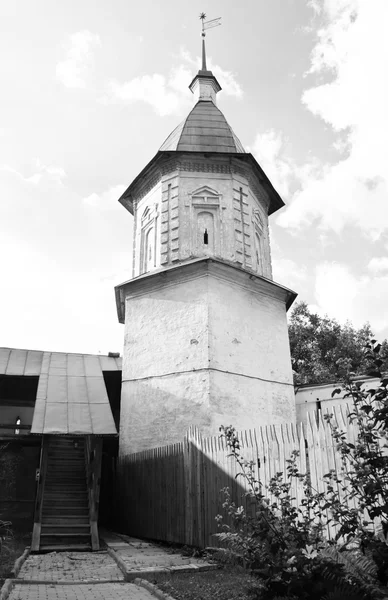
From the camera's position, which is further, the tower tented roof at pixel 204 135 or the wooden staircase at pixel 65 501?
the tower tented roof at pixel 204 135

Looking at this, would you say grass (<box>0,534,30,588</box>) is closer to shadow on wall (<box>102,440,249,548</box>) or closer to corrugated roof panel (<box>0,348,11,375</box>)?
shadow on wall (<box>102,440,249,548</box>)

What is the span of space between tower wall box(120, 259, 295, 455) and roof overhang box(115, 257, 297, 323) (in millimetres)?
31

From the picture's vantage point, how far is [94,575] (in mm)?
7344

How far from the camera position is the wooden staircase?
10141 millimetres

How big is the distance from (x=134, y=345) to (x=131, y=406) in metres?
1.80

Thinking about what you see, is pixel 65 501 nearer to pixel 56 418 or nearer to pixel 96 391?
pixel 56 418

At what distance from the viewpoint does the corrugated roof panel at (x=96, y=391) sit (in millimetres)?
12078

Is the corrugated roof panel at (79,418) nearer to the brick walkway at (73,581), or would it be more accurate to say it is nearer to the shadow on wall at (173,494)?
the shadow on wall at (173,494)

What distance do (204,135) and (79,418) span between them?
10408 millimetres

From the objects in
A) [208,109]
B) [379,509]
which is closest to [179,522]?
[379,509]

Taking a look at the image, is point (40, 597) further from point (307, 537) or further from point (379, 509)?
point (379, 509)

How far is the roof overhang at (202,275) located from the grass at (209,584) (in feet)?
27.8

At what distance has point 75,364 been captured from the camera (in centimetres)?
1552

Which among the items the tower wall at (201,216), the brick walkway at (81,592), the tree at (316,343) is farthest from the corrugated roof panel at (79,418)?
the tree at (316,343)
